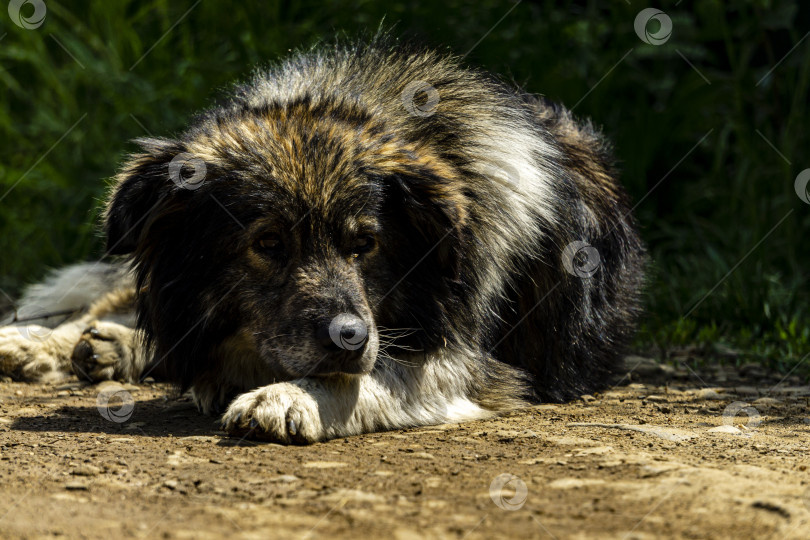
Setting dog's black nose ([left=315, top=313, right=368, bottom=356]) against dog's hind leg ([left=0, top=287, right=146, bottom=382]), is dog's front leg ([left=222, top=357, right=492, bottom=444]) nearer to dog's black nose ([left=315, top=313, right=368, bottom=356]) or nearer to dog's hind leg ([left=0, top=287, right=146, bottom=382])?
dog's black nose ([left=315, top=313, right=368, bottom=356])

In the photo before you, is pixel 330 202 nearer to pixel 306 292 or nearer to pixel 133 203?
pixel 306 292

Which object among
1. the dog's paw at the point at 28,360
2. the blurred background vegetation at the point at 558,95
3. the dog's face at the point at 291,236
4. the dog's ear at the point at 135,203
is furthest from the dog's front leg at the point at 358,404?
the blurred background vegetation at the point at 558,95

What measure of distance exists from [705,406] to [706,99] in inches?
126

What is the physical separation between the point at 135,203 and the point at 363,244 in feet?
2.82

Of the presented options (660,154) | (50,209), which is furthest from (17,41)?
(660,154)

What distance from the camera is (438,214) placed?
11.8 ft

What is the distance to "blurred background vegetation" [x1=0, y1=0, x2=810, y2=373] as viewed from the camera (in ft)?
20.0

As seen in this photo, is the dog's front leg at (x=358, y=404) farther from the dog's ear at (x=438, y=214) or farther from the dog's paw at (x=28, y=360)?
the dog's paw at (x=28, y=360)

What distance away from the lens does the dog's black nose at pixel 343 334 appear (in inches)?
126

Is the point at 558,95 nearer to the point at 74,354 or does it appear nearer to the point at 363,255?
the point at 363,255

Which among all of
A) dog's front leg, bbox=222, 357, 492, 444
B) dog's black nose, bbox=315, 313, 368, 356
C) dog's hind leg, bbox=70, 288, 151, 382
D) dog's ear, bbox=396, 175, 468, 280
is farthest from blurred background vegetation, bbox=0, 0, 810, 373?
dog's black nose, bbox=315, 313, 368, 356

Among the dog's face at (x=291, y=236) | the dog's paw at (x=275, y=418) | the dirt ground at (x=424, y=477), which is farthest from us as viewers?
the dog's face at (x=291, y=236)

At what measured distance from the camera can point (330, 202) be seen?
337 centimetres

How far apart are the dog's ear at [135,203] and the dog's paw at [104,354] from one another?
3.37ft
